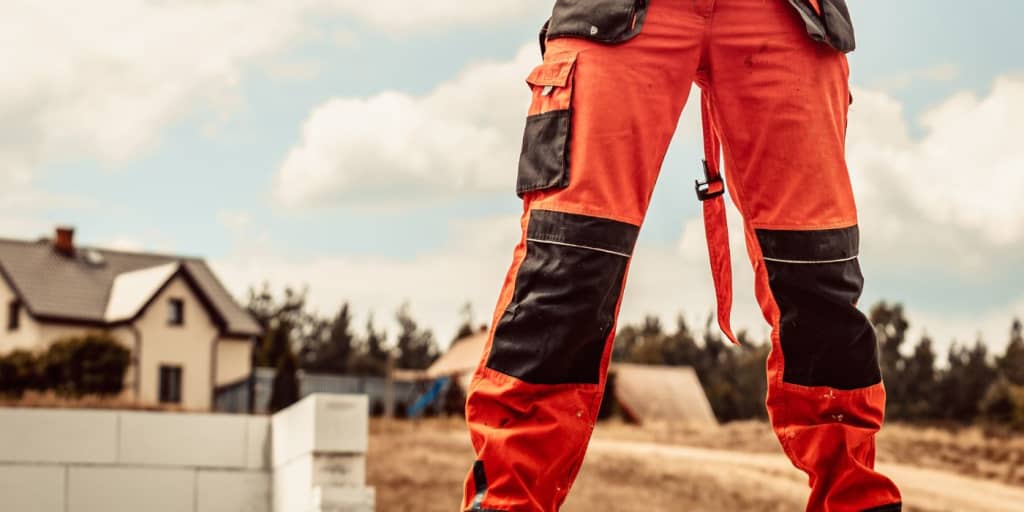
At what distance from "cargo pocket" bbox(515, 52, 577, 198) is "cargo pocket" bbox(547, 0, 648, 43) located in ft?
0.17

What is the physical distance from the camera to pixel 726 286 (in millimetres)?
2436

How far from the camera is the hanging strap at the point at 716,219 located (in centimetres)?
244

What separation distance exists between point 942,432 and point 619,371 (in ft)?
34.1

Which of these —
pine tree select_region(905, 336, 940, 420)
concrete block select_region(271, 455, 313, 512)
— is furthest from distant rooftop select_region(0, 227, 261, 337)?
concrete block select_region(271, 455, 313, 512)

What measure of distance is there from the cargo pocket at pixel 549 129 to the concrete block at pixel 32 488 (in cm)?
466

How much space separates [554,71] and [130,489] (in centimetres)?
471

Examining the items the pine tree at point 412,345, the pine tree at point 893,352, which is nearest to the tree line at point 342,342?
the pine tree at point 412,345

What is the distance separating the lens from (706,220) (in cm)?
249

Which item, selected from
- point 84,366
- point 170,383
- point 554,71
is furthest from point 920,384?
point 554,71

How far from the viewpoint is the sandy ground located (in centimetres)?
1335

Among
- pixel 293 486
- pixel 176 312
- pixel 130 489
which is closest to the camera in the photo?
pixel 293 486

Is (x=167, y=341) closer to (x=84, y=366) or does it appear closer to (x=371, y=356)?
(x=84, y=366)

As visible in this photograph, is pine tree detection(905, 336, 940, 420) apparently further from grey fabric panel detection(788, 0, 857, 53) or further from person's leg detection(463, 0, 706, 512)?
person's leg detection(463, 0, 706, 512)

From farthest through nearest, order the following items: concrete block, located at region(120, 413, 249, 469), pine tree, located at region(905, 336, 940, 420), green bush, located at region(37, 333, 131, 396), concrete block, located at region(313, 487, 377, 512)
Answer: pine tree, located at region(905, 336, 940, 420)
green bush, located at region(37, 333, 131, 396)
concrete block, located at region(120, 413, 249, 469)
concrete block, located at region(313, 487, 377, 512)
